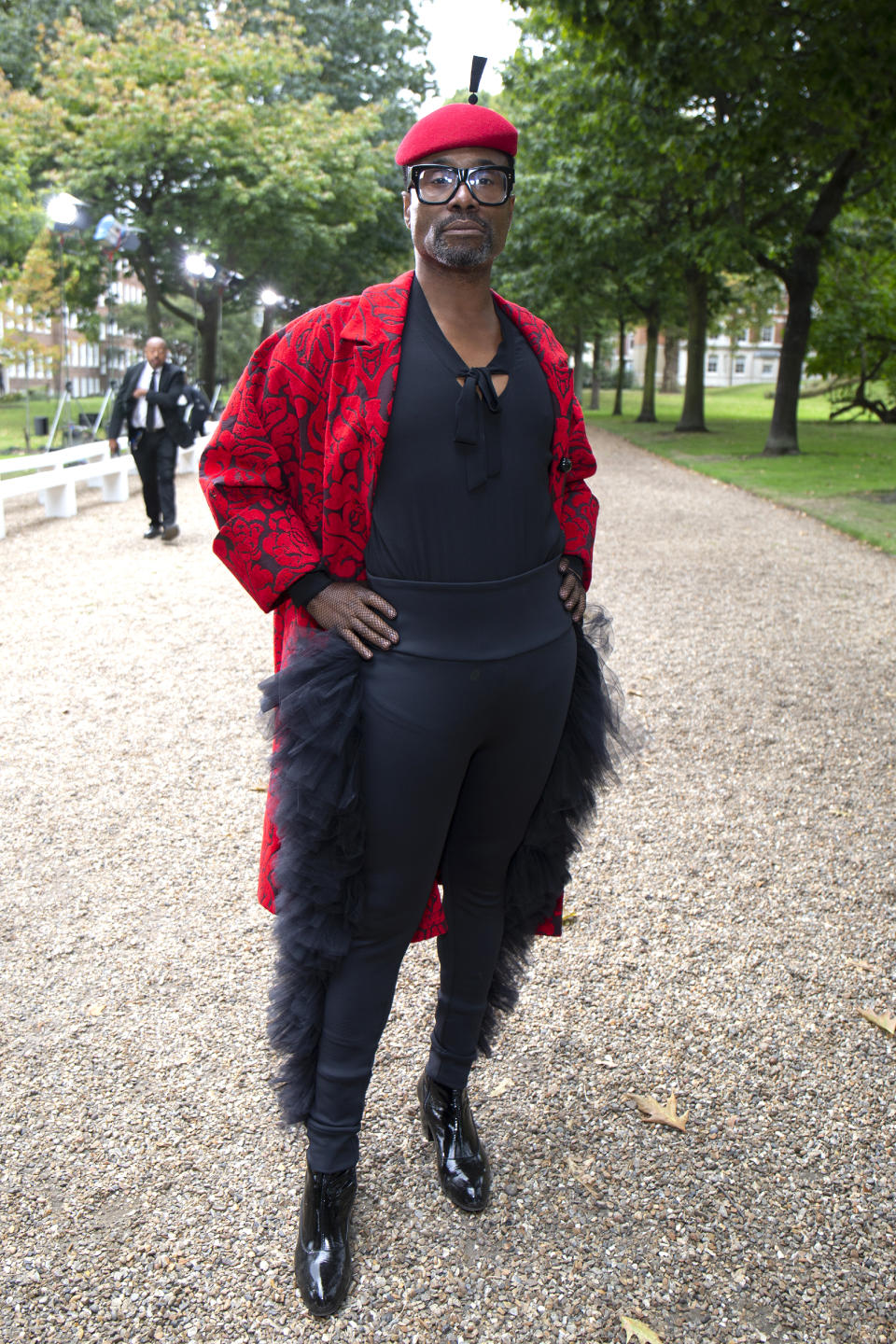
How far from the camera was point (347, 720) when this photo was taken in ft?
6.20

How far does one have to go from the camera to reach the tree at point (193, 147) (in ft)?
79.0

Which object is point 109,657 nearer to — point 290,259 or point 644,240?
point 644,240

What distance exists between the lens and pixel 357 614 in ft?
6.25

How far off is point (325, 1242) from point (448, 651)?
124 cm

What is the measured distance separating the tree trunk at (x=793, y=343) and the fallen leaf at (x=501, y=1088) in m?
16.8

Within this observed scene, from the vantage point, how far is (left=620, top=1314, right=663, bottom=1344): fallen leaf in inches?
80.4

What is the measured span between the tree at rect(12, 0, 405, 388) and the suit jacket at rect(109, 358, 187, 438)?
14497 mm

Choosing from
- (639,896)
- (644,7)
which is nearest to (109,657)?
(639,896)

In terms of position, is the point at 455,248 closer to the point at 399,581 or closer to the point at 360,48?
the point at 399,581

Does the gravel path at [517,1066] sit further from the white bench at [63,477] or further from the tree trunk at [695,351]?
the tree trunk at [695,351]

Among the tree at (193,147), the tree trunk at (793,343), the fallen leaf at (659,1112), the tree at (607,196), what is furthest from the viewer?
the tree at (193,147)

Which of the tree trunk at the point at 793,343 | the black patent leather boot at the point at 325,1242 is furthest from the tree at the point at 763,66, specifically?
the black patent leather boot at the point at 325,1242

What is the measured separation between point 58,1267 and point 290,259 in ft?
97.9

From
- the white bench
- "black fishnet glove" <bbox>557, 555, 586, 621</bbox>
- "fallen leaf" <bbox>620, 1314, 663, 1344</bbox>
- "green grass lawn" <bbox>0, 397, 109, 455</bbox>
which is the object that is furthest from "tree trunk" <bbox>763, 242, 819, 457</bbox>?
"fallen leaf" <bbox>620, 1314, 663, 1344</bbox>
